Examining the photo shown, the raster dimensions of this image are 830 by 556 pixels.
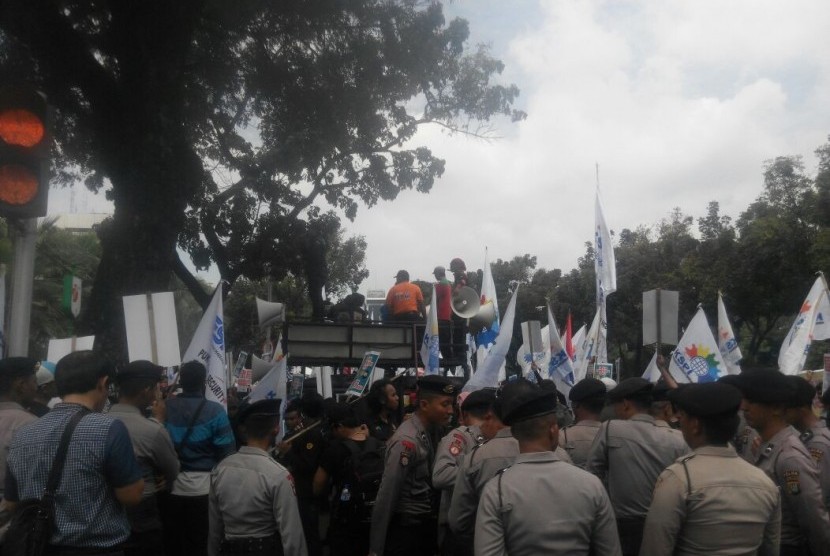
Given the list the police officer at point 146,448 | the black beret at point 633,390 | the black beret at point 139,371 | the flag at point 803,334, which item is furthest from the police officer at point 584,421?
the flag at point 803,334

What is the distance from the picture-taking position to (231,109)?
566 inches

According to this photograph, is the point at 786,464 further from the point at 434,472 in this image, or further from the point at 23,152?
the point at 23,152

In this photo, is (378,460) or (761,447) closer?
(761,447)

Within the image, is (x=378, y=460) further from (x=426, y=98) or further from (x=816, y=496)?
(x=426, y=98)

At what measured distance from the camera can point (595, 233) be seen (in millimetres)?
13023

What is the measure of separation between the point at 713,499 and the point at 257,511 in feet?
8.00

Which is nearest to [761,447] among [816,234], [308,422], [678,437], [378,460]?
[678,437]

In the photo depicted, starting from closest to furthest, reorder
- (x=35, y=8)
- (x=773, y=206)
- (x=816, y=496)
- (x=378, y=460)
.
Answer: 1. (x=816, y=496)
2. (x=378, y=460)
3. (x=35, y=8)
4. (x=773, y=206)

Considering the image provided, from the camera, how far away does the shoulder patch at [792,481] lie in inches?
161

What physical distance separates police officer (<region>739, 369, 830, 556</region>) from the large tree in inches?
306

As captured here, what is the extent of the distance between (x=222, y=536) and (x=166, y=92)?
23.9ft

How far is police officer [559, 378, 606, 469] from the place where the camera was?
612cm

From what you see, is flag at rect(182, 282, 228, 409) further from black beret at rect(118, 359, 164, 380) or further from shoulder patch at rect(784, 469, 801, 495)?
shoulder patch at rect(784, 469, 801, 495)

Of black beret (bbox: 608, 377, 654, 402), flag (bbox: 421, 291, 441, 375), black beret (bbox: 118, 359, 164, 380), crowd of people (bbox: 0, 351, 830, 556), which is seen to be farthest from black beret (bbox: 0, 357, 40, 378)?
flag (bbox: 421, 291, 441, 375)
